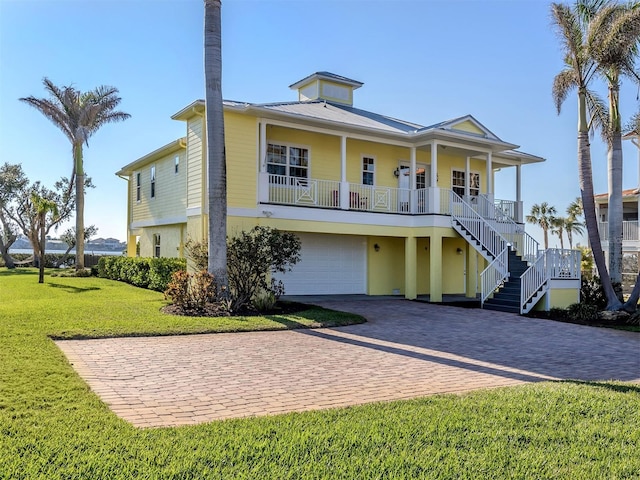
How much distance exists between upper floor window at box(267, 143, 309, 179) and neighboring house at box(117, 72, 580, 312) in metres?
0.04

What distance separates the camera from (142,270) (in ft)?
66.3

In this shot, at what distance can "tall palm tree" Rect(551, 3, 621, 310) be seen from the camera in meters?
14.9

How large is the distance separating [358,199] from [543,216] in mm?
41501

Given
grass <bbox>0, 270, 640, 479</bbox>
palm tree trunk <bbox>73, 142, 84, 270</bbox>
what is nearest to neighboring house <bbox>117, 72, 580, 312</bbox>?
palm tree trunk <bbox>73, 142, 84, 270</bbox>

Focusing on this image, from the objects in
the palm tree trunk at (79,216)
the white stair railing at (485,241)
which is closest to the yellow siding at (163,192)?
the palm tree trunk at (79,216)

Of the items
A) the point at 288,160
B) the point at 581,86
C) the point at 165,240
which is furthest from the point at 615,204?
the point at 165,240

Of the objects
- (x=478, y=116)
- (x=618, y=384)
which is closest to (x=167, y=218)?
(x=478, y=116)

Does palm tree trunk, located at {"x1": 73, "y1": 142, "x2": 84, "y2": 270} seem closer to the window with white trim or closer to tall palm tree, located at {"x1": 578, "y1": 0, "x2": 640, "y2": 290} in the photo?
the window with white trim

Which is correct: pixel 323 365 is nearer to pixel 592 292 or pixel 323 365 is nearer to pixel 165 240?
pixel 592 292

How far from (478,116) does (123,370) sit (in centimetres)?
1740

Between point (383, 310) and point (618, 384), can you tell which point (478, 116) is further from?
point (618, 384)

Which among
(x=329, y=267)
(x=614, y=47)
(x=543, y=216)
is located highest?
(x=614, y=47)

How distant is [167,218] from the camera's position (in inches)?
823

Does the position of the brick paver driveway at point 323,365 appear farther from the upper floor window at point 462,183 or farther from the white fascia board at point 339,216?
the upper floor window at point 462,183
